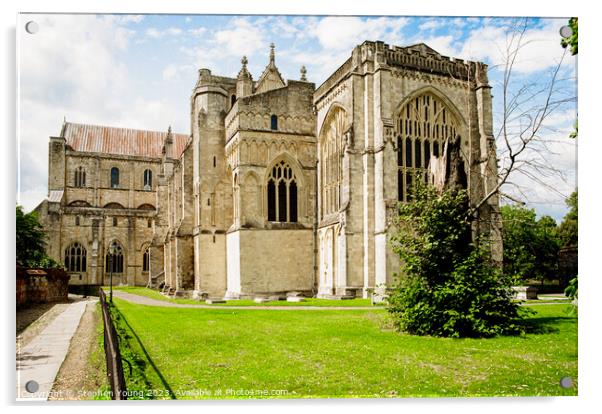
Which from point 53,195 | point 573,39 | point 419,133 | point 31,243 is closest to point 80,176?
point 419,133

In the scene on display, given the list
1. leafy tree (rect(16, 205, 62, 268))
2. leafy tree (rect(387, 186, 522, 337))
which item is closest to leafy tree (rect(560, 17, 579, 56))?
leafy tree (rect(387, 186, 522, 337))

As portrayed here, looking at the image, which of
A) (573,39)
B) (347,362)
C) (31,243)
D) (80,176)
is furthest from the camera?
(80,176)

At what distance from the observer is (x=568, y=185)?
10.2 meters

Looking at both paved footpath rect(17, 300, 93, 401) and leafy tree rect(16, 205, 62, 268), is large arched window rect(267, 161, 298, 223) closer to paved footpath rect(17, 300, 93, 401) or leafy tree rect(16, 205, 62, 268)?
leafy tree rect(16, 205, 62, 268)

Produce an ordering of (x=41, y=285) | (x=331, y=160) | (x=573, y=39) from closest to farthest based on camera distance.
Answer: (x=573, y=39) → (x=41, y=285) → (x=331, y=160)

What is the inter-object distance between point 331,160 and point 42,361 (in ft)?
62.0

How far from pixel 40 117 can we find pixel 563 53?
9.80 m

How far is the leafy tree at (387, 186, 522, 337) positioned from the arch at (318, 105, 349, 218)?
13145 millimetres

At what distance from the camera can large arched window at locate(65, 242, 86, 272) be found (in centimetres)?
1766

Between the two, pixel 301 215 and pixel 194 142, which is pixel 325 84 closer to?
pixel 301 215

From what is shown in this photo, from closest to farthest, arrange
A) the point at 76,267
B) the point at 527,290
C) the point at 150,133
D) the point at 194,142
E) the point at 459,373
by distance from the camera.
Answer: the point at 459,373, the point at 76,267, the point at 527,290, the point at 194,142, the point at 150,133

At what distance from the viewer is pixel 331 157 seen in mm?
26281

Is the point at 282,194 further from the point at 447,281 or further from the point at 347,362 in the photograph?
the point at 347,362
